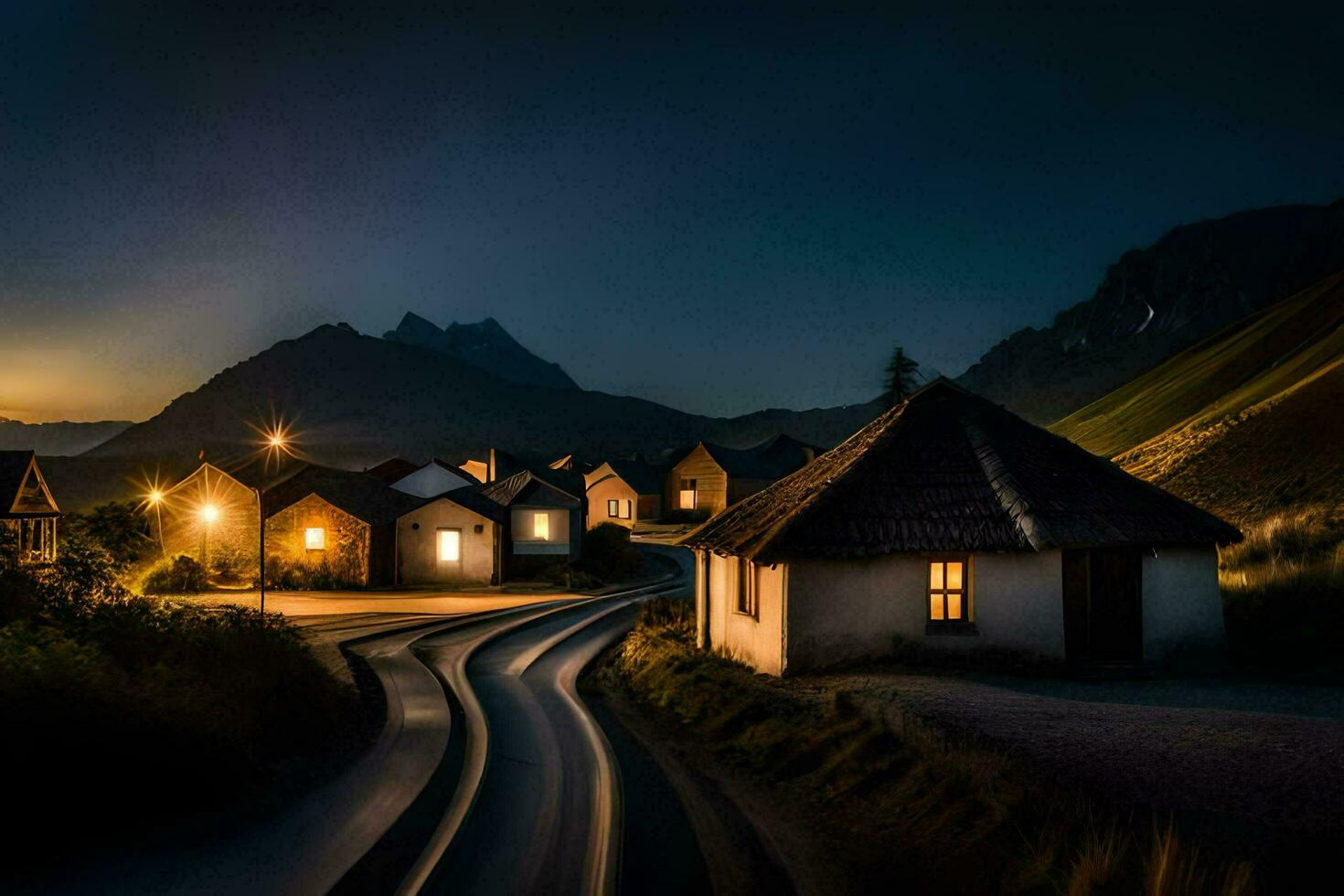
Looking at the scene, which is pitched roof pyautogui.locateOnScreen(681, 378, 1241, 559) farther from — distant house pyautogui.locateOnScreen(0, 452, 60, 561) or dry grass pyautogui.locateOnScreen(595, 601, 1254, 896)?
distant house pyautogui.locateOnScreen(0, 452, 60, 561)

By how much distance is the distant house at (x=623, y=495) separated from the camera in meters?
87.4

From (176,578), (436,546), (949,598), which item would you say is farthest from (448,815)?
(176,578)

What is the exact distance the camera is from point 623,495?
87.7 meters

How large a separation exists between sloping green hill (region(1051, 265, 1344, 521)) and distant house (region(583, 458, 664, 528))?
40.4 meters

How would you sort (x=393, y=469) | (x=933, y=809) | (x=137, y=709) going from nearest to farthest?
(x=933, y=809) < (x=137, y=709) < (x=393, y=469)

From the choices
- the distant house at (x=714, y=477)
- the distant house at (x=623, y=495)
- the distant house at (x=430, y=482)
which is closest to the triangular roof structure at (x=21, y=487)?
the distant house at (x=430, y=482)

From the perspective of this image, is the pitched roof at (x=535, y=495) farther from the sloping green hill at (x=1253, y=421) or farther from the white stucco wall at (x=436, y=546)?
the sloping green hill at (x=1253, y=421)

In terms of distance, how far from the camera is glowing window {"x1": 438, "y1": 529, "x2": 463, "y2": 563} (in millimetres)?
44656

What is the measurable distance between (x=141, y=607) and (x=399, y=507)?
1180 inches

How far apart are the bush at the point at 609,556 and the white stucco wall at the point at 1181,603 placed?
3365 centimetres

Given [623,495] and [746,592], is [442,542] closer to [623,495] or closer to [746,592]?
[746,592]

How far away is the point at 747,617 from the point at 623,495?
6821 cm

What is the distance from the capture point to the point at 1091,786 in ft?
30.7

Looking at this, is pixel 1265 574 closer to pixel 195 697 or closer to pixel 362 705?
pixel 362 705
